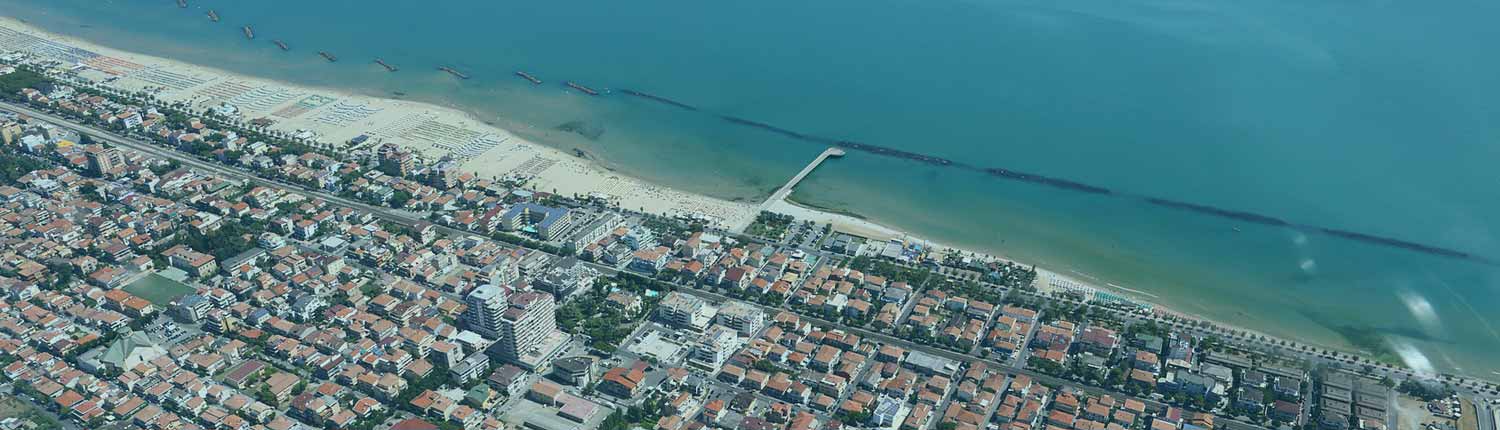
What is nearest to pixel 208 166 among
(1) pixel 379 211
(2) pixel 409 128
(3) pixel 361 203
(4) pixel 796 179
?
(3) pixel 361 203

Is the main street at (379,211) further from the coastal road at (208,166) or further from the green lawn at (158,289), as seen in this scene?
the green lawn at (158,289)

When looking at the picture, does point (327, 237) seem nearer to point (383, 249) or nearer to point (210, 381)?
point (383, 249)

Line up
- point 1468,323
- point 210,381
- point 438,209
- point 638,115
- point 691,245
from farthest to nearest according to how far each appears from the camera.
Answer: point 638,115
point 438,209
point 691,245
point 1468,323
point 210,381

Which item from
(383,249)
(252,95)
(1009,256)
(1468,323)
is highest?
(252,95)

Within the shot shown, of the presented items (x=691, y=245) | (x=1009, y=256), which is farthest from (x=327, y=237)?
(x=1009, y=256)

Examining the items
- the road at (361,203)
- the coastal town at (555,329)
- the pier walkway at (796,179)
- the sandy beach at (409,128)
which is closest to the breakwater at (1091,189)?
the pier walkway at (796,179)

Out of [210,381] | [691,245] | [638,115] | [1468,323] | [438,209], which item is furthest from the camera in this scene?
[638,115]

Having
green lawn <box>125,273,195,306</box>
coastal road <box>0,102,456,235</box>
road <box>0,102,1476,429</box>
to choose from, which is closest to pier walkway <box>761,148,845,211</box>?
road <box>0,102,1476,429</box>
